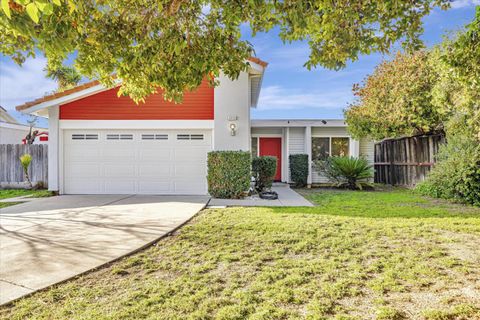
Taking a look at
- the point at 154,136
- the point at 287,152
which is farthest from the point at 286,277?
the point at 287,152

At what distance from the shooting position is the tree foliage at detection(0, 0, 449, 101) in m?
3.96

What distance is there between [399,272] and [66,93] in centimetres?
1056

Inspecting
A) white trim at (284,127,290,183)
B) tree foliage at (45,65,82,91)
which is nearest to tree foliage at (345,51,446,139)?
white trim at (284,127,290,183)

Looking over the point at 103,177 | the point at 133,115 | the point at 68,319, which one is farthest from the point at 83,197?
the point at 68,319

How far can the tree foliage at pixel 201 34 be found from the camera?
396cm

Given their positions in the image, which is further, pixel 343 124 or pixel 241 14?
pixel 343 124

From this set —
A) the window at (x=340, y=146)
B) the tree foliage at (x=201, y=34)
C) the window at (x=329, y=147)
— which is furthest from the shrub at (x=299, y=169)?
the tree foliage at (x=201, y=34)

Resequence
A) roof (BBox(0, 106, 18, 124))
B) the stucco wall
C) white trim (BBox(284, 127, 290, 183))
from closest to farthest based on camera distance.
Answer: the stucco wall → white trim (BBox(284, 127, 290, 183)) → roof (BBox(0, 106, 18, 124))

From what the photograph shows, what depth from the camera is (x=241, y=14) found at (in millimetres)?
4117

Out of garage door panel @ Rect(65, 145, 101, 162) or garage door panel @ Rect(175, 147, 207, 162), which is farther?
garage door panel @ Rect(65, 145, 101, 162)

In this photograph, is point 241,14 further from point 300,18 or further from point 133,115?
point 133,115

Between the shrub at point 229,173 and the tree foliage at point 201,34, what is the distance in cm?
423

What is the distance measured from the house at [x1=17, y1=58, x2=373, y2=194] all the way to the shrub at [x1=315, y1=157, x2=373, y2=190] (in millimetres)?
4578

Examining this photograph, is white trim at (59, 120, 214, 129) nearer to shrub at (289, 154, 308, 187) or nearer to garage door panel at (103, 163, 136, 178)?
garage door panel at (103, 163, 136, 178)
